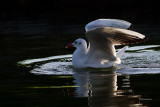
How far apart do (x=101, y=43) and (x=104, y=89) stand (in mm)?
2589

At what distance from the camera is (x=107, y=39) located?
10797 millimetres

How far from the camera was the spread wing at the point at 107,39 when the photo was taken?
34.1 ft

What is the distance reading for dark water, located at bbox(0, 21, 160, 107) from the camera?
763 centimetres

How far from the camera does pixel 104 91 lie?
827 cm

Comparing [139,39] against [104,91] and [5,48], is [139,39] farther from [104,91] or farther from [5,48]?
[5,48]

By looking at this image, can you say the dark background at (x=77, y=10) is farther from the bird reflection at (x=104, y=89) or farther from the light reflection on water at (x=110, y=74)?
the bird reflection at (x=104, y=89)

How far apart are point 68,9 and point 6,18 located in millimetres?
4393

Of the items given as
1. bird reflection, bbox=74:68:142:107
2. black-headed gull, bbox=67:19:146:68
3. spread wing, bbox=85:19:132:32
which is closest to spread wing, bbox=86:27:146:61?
black-headed gull, bbox=67:19:146:68

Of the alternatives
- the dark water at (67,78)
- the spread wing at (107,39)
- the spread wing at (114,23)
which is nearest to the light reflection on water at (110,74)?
the dark water at (67,78)

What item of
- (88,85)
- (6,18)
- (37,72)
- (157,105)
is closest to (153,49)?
(37,72)

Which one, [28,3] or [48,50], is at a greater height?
[28,3]

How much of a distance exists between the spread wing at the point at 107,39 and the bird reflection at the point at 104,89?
0.52 metres

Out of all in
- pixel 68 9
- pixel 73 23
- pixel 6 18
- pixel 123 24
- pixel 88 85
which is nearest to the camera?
pixel 88 85

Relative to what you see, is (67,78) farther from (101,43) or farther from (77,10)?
(77,10)
